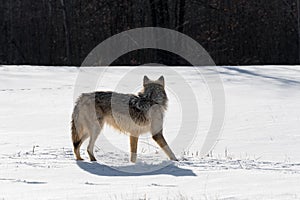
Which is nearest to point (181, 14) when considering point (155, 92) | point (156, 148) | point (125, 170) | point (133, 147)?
point (156, 148)

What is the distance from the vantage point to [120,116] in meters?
8.06

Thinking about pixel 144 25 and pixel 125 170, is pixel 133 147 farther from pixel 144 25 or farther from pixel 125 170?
pixel 144 25

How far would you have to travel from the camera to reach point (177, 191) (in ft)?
18.2

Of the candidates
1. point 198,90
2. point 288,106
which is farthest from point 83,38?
point 288,106

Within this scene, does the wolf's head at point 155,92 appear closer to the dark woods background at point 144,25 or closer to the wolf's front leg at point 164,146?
the wolf's front leg at point 164,146

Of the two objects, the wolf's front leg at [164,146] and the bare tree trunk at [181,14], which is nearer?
the wolf's front leg at [164,146]

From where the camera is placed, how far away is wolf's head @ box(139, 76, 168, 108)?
27.0ft

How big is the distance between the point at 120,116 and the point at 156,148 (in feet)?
5.00

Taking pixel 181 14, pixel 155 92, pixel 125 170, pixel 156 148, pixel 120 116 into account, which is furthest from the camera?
pixel 181 14

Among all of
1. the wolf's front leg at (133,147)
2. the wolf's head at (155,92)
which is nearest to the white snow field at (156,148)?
the wolf's front leg at (133,147)

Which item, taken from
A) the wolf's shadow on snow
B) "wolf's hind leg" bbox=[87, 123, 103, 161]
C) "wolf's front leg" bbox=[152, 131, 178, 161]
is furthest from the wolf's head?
the wolf's shadow on snow

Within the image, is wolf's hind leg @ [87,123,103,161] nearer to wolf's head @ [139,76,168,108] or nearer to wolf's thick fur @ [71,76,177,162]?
wolf's thick fur @ [71,76,177,162]

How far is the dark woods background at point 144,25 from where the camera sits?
2642cm

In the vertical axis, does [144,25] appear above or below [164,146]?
above
